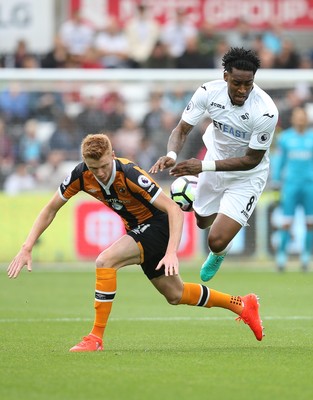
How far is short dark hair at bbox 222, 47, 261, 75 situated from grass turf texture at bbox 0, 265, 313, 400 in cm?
237

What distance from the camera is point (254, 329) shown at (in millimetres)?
8781

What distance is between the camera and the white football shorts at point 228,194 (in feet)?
32.2

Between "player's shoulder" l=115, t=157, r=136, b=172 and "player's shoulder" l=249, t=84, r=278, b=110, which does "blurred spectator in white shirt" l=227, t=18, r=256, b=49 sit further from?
"player's shoulder" l=115, t=157, r=136, b=172

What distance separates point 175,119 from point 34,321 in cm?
806

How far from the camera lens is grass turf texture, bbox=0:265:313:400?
20.7 feet

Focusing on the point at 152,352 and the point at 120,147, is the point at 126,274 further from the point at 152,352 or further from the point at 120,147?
the point at 152,352

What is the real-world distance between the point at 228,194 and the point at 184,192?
452 mm

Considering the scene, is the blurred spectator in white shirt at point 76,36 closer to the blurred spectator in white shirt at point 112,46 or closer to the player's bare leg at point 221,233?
the blurred spectator in white shirt at point 112,46

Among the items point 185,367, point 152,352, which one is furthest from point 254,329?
point 185,367

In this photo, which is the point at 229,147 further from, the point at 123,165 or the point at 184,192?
the point at 123,165

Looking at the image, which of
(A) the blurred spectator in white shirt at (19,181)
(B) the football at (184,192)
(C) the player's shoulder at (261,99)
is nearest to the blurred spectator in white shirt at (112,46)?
(A) the blurred spectator in white shirt at (19,181)

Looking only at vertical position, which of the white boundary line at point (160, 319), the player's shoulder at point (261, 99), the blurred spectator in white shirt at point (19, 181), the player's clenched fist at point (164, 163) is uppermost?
the player's shoulder at point (261, 99)

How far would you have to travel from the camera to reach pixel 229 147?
970 centimetres

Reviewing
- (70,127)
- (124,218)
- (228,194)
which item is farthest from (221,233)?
(70,127)
